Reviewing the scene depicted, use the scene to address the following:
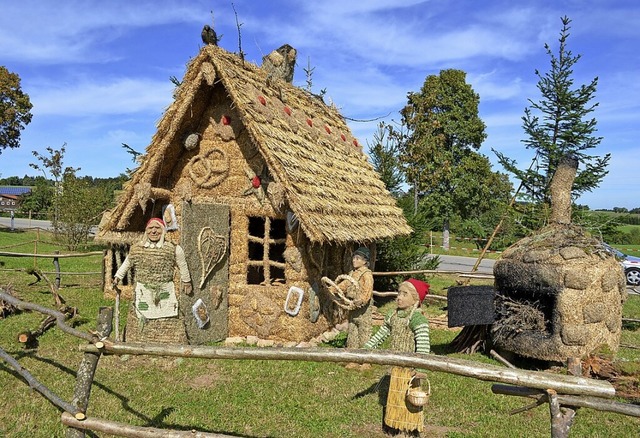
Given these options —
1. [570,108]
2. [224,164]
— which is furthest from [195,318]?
[570,108]

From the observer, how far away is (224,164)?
8891 mm

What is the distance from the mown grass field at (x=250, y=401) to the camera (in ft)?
17.7

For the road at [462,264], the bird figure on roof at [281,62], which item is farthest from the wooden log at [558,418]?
the road at [462,264]

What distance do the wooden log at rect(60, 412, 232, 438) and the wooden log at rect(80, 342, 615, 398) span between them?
552 millimetres

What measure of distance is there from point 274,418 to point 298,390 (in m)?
0.95

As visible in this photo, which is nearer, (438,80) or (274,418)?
(274,418)

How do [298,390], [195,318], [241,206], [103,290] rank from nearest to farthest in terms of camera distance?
[298,390]
[195,318]
[241,206]
[103,290]

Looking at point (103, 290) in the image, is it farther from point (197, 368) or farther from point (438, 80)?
point (438, 80)

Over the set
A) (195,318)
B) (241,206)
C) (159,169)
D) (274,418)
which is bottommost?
(274,418)

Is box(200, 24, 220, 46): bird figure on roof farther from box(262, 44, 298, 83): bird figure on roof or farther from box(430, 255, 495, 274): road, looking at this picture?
box(430, 255, 495, 274): road

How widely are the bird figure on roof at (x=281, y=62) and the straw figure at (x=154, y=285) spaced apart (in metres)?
5.98

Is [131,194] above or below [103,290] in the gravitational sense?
above

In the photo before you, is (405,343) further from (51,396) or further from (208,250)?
(208,250)

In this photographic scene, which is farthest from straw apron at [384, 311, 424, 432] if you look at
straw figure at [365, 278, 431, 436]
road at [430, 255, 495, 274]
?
road at [430, 255, 495, 274]
